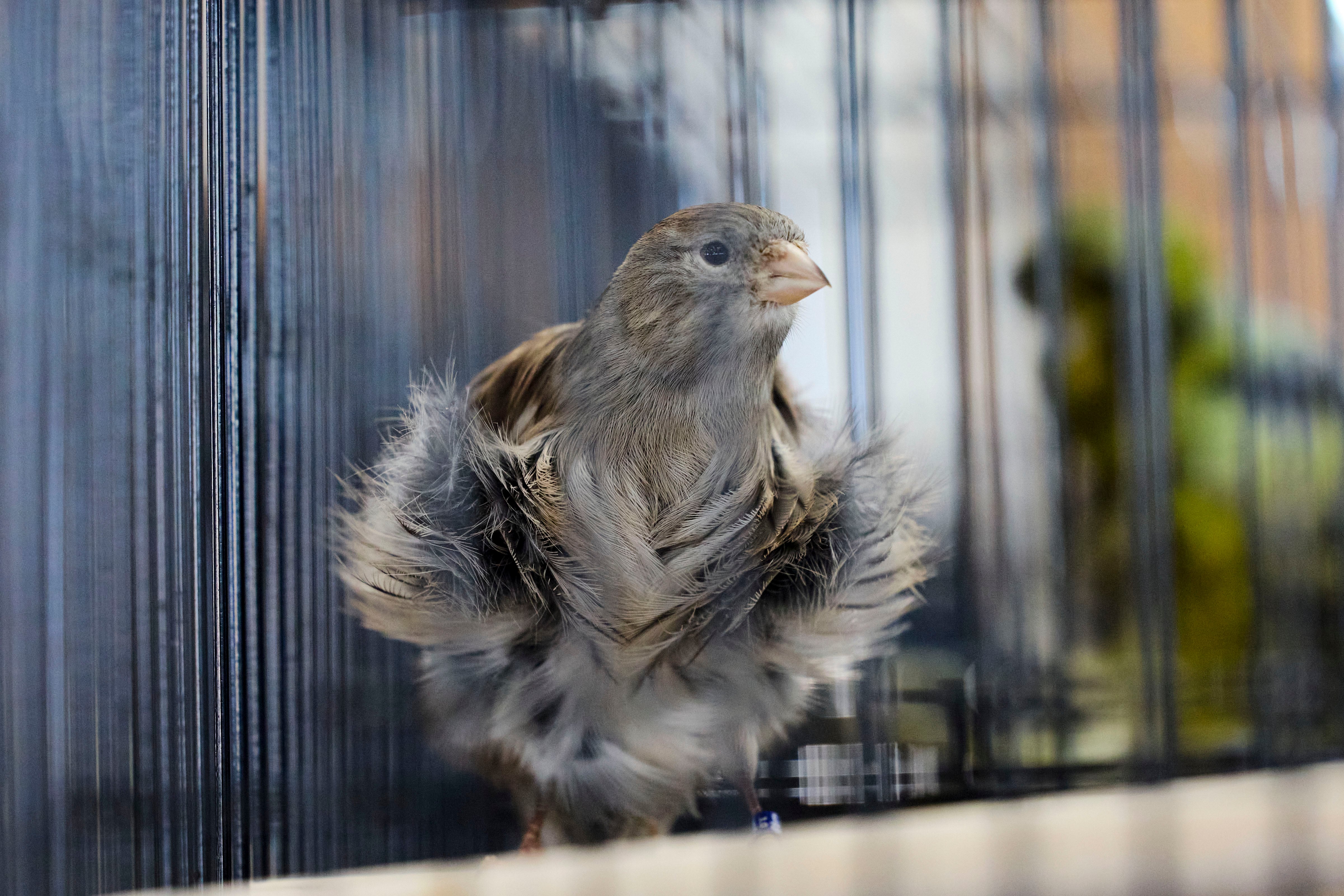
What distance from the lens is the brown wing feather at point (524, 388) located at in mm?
470

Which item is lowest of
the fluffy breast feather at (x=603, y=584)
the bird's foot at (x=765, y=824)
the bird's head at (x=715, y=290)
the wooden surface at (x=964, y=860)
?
the wooden surface at (x=964, y=860)

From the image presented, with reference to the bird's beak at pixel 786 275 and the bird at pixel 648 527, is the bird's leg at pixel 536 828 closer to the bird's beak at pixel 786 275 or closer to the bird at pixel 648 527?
the bird at pixel 648 527

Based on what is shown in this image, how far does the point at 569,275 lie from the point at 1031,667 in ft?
1.19

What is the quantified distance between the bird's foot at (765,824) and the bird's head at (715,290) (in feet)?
0.83

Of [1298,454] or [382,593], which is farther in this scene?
[1298,454]

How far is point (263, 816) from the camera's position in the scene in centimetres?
49

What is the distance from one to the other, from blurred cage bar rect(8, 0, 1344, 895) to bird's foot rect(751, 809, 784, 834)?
0.04ft

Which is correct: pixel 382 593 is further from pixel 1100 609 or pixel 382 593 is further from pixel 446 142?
pixel 1100 609

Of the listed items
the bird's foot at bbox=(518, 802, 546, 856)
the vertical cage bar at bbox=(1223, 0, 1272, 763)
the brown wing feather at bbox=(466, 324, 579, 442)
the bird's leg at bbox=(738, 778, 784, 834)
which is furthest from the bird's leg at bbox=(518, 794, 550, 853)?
the vertical cage bar at bbox=(1223, 0, 1272, 763)

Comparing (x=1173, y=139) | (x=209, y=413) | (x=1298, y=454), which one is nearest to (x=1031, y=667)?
(x=1298, y=454)

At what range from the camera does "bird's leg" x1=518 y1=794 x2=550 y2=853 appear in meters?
0.58

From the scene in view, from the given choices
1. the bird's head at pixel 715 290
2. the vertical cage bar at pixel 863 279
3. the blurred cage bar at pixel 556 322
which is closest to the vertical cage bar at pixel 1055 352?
the blurred cage bar at pixel 556 322

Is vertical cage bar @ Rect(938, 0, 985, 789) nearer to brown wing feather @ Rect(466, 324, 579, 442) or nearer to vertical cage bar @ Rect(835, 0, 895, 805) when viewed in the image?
vertical cage bar @ Rect(835, 0, 895, 805)

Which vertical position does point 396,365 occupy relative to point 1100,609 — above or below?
above
